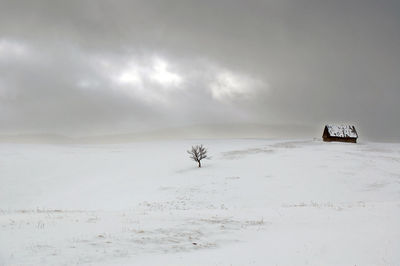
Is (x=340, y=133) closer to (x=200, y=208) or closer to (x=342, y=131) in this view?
(x=342, y=131)

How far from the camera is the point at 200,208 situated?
26.7 meters

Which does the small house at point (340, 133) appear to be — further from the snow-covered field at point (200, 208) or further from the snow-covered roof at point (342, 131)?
the snow-covered field at point (200, 208)

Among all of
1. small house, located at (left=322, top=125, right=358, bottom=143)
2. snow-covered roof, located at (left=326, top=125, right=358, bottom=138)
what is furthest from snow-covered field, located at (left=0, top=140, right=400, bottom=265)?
snow-covered roof, located at (left=326, top=125, right=358, bottom=138)

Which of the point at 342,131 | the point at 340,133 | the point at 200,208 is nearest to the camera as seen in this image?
the point at 200,208

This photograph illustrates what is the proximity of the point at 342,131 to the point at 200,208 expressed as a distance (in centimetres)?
6491

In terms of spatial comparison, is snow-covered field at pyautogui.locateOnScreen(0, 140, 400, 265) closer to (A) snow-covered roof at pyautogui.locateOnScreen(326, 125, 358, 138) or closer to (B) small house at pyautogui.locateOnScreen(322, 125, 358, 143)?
(B) small house at pyautogui.locateOnScreen(322, 125, 358, 143)

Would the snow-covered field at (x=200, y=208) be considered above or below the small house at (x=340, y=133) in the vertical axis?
Answer: below

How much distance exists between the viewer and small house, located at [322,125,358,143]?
257 ft

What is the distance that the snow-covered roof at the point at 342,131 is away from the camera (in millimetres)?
78375

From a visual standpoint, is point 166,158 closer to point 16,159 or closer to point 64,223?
point 16,159

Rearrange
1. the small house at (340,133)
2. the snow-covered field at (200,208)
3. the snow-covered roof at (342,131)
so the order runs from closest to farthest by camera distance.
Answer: the snow-covered field at (200,208)
the small house at (340,133)
the snow-covered roof at (342,131)

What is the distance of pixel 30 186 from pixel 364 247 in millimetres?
38357

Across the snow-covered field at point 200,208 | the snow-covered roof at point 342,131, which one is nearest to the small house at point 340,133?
the snow-covered roof at point 342,131

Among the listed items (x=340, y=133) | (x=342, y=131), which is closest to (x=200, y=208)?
(x=340, y=133)
